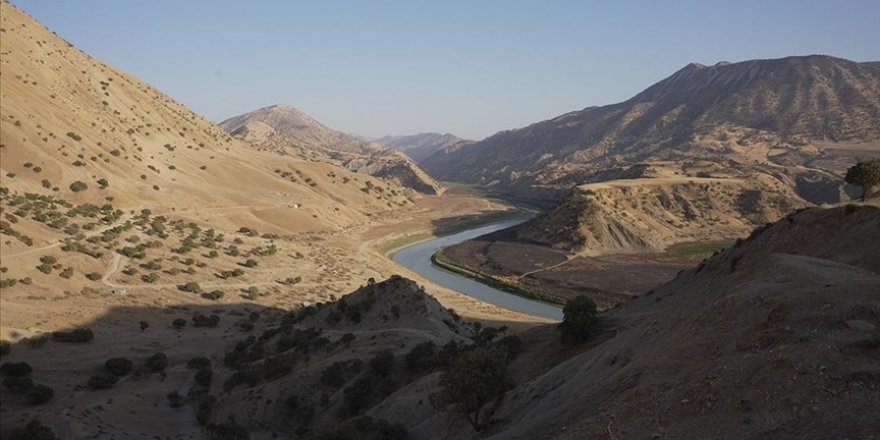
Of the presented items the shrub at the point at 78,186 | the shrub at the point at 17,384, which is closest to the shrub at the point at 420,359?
the shrub at the point at 17,384

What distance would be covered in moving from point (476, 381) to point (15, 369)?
27.8 metres

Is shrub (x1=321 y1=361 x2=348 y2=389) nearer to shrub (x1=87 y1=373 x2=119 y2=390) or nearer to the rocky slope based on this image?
shrub (x1=87 y1=373 x2=119 y2=390)

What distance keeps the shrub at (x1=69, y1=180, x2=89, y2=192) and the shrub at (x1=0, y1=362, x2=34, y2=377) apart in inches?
1904

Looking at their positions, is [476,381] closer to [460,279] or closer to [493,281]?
[493,281]

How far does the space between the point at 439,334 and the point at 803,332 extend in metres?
27.6

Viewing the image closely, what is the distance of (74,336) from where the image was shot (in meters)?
38.2

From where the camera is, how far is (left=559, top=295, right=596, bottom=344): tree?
2875 cm

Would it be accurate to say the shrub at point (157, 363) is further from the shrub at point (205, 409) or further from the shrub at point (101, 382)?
the shrub at point (205, 409)

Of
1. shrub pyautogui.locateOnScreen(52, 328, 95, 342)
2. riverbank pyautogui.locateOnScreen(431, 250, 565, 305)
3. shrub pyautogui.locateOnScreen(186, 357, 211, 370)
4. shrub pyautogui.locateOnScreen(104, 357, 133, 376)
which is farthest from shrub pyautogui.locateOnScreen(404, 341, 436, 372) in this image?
riverbank pyautogui.locateOnScreen(431, 250, 565, 305)

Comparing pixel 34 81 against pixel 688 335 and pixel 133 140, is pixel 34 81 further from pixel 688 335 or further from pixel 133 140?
pixel 688 335

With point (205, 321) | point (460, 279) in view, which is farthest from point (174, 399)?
point (460, 279)

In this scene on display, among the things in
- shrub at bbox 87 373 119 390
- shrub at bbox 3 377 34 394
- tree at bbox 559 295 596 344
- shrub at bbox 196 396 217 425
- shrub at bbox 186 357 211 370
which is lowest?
shrub at bbox 196 396 217 425

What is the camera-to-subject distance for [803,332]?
550 inches

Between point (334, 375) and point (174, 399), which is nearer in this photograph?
point (174, 399)
